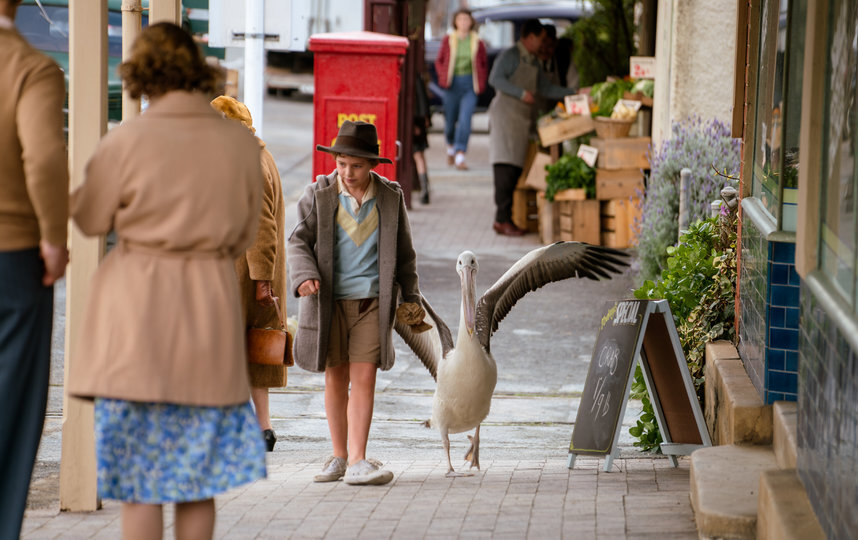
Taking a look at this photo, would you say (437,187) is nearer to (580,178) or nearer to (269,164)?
(580,178)

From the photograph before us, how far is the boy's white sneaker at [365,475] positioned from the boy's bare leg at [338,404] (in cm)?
19

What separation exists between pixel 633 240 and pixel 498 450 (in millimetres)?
4415

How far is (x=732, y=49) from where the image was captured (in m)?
10.7

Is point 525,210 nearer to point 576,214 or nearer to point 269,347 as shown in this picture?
point 576,214

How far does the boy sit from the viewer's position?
580 centimetres

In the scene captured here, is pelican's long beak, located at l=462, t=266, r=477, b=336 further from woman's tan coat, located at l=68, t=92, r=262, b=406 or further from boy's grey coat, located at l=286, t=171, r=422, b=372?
woman's tan coat, located at l=68, t=92, r=262, b=406

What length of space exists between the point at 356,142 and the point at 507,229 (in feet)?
26.5

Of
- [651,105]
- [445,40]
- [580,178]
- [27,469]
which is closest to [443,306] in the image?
[580,178]

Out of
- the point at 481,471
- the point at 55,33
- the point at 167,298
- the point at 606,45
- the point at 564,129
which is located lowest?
the point at 481,471

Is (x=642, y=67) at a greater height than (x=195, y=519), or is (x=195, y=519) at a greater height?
(x=642, y=67)

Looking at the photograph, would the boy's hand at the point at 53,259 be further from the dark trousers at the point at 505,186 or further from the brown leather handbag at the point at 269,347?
the dark trousers at the point at 505,186

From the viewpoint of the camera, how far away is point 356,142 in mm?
5781

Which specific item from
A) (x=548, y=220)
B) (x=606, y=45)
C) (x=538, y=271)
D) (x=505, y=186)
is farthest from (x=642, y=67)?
(x=538, y=271)

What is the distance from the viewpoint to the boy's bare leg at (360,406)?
5922 millimetres
